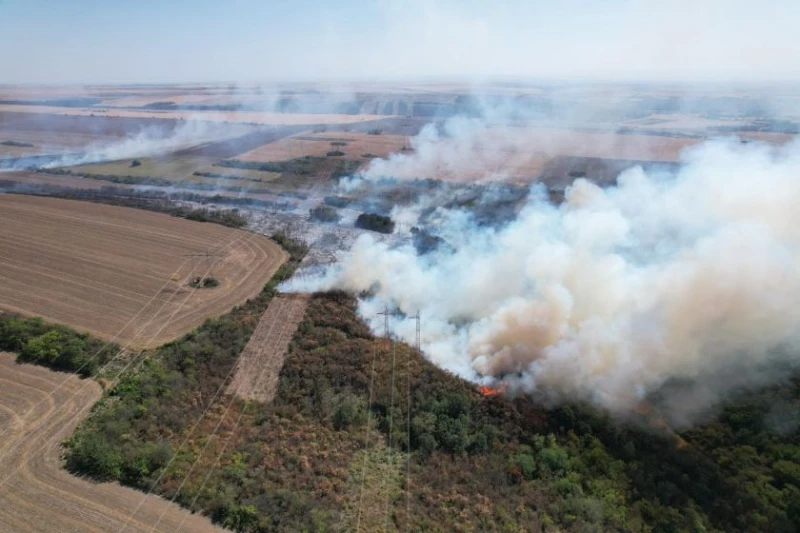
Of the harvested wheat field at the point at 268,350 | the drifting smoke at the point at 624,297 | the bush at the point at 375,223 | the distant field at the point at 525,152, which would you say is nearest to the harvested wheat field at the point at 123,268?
the harvested wheat field at the point at 268,350

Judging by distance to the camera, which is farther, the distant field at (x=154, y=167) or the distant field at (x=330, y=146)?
the distant field at (x=330, y=146)

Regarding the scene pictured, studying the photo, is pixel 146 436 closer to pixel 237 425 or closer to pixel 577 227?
pixel 237 425

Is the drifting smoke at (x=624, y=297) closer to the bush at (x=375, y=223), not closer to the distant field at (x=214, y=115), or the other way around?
the bush at (x=375, y=223)

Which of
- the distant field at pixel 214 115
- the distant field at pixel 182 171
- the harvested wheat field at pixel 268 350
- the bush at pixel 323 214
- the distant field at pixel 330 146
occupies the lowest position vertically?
the harvested wheat field at pixel 268 350

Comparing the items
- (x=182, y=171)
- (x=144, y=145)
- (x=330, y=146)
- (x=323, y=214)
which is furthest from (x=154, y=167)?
(x=323, y=214)

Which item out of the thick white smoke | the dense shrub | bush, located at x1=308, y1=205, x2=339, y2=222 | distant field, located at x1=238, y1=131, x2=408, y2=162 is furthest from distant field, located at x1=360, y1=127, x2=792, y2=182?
the thick white smoke

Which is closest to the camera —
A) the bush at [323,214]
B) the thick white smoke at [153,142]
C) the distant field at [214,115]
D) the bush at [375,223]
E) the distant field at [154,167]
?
the bush at [375,223]

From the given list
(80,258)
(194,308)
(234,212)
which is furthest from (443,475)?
(234,212)
